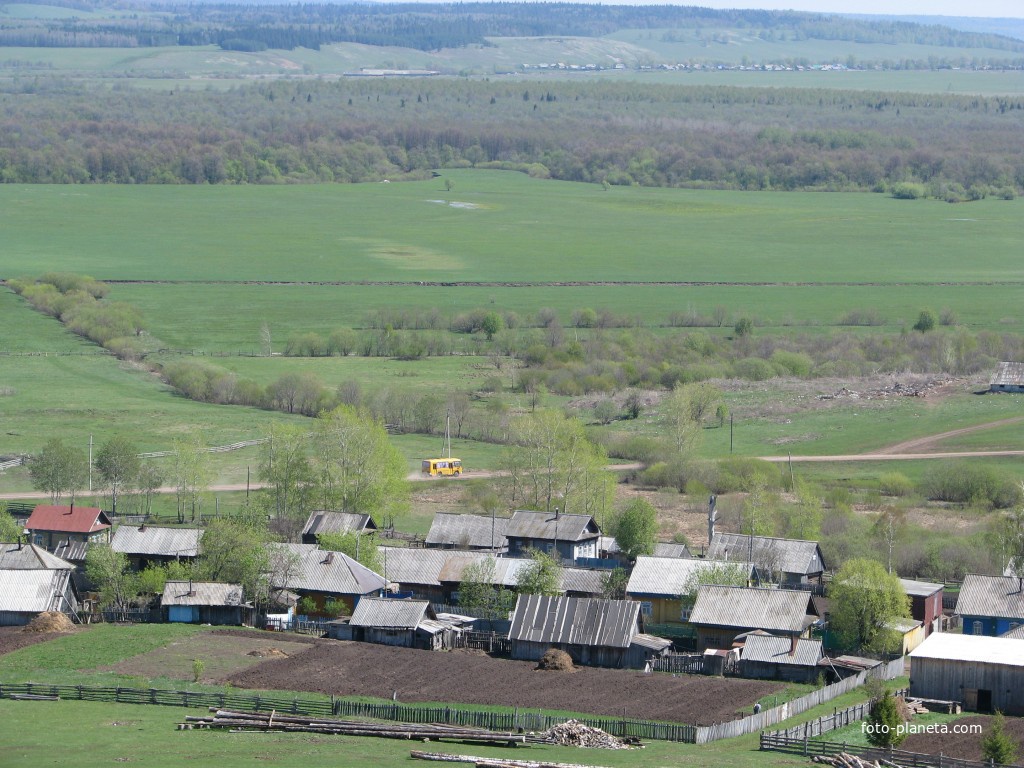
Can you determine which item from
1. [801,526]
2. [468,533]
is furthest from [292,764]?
[801,526]

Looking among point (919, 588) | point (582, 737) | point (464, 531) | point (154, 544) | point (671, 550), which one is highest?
point (582, 737)

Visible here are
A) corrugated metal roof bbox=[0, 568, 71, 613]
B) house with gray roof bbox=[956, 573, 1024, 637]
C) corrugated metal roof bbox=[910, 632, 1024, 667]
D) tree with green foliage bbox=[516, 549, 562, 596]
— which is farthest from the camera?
tree with green foliage bbox=[516, 549, 562, 596]

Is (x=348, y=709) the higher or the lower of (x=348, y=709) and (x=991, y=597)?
the lower

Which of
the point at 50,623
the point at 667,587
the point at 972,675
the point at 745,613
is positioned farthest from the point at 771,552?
the point at 50,623

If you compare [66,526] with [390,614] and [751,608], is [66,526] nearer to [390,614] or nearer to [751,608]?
[390,614]

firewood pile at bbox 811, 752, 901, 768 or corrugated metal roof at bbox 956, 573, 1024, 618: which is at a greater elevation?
firewood pile at bbox 811, 752, 901, 768

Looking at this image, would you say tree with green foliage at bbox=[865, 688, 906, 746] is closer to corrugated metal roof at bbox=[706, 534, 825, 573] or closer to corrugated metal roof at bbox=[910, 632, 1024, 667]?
corrugated metal roof at bbox=[910, 632, 1024, 667]

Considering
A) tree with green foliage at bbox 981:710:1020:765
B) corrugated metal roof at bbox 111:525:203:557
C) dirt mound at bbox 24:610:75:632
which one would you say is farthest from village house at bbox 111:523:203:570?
tree with green foliage at bbox 981:710:1020:765

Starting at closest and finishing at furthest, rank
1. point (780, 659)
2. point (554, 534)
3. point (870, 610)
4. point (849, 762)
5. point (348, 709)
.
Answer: point (849, 762), point (348, 709), point (780, 659), point (870, 610), point (554, 534)
